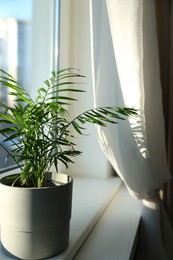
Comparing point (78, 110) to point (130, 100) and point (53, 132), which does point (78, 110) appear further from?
point (53, 132)

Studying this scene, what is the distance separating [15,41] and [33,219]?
80cm

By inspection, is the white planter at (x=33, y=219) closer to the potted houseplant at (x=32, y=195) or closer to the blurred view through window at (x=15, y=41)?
the potted houseplant at (x=32, y=195)

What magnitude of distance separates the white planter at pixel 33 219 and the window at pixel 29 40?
46 cm

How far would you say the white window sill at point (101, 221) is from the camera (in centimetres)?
95

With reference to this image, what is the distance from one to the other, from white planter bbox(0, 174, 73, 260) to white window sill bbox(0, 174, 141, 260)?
50 mm

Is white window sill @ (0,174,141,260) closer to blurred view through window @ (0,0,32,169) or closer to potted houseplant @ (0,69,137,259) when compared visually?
potted houseplant @ (0,69,137,259)

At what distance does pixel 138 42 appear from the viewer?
1124 millimetres

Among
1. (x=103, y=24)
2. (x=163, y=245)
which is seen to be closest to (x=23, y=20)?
(x=103, y=24)

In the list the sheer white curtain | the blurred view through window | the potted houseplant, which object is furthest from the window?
the potted houseplant

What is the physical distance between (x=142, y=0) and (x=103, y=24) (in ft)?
0.64

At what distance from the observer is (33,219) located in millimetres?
704

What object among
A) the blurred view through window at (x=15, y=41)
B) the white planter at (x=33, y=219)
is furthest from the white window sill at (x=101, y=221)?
the blurred view through window at (x=15, y=41)

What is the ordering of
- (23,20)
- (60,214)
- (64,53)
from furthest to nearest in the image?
(64,53) < (23,20) < (60,214)

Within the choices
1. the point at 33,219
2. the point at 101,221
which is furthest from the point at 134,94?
the point at 33,219
